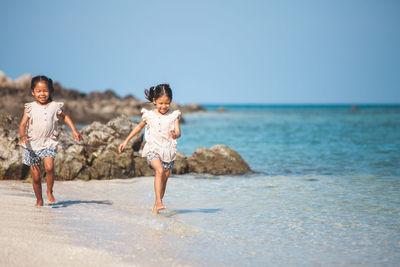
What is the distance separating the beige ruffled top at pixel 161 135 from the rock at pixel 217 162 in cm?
426

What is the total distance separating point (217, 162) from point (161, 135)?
4.60 m

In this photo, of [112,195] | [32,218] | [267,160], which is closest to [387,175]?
[267,160]

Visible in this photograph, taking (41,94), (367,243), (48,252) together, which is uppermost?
(41,94)

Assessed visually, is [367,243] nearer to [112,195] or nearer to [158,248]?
[158,248]

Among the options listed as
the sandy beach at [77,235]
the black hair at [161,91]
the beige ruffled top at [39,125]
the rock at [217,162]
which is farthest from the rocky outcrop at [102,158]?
the black hair at [161,91]

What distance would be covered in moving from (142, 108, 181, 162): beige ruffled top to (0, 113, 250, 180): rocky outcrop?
11.1 ft

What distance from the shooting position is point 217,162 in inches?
400

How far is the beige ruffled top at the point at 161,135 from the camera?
5691 millimetres

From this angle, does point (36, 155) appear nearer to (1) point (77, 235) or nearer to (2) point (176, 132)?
(1) point (77, 235)

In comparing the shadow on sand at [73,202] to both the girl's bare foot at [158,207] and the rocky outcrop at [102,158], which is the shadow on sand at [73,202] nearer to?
the girl's bare foot at [158,207]

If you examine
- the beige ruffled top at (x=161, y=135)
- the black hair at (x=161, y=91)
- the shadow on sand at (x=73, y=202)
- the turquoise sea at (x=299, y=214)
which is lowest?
the turquoise sea at (x=299, y=214)

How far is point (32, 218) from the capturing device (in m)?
4.86

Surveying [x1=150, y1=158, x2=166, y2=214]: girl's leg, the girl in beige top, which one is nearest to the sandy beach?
[x1=150, y1=158, x2=166, y2=214]: girl's leg

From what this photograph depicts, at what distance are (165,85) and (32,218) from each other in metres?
2.29
